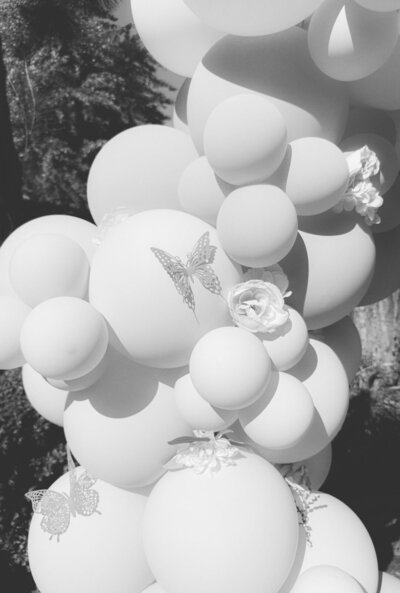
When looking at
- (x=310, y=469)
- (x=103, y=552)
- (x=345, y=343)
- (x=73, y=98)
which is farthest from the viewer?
(x=73, y=98)

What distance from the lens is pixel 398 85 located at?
1.70 m

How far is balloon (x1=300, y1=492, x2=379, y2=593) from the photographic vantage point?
1.71 m

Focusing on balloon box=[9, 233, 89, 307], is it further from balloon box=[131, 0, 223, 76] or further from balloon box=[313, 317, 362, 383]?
balloon box=[313, 317, 362, 383]

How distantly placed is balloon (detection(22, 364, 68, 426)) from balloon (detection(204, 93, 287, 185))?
0.88m

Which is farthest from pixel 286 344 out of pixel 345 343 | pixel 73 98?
pixel 73 98

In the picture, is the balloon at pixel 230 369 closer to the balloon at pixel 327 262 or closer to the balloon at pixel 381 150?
the balloon at pixel 327 262

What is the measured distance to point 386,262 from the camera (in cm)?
215

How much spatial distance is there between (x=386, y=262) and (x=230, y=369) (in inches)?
38.0

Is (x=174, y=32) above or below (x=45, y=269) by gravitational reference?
above

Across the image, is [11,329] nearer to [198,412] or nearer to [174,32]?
[198,412]

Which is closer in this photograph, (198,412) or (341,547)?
(198,412)

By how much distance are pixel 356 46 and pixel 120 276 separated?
859 millimetres

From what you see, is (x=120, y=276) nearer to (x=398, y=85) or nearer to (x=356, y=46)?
(x=356, y=46)

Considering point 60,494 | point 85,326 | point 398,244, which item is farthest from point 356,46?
point 60,494
